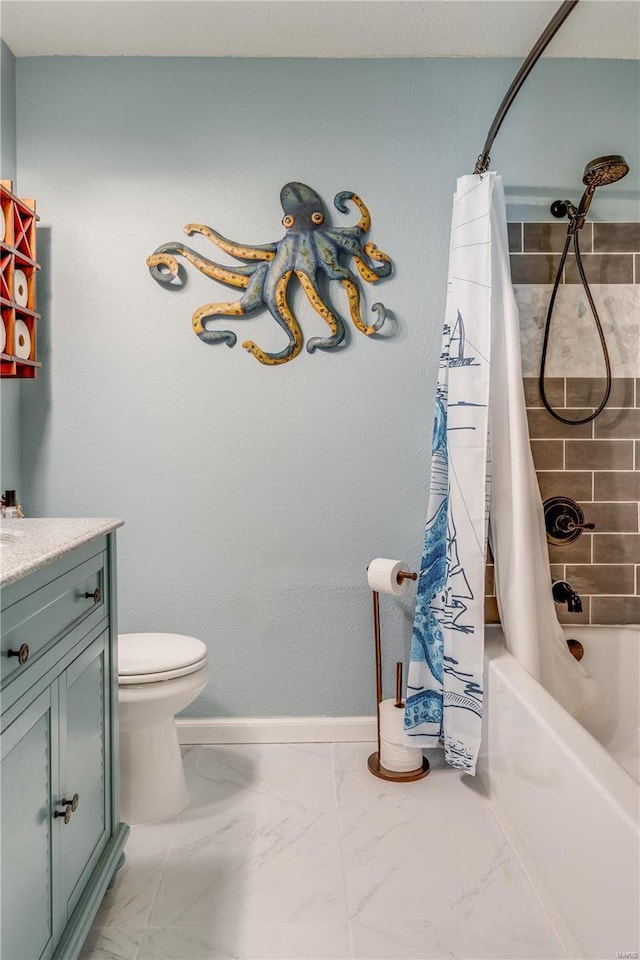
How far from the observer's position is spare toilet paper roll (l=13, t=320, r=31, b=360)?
7.09ft

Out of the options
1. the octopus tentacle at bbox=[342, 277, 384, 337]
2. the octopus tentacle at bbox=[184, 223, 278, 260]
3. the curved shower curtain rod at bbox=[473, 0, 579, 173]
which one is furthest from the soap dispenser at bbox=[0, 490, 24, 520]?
the curved shower curtain rod at bbox=[473, 0, 579, 173]

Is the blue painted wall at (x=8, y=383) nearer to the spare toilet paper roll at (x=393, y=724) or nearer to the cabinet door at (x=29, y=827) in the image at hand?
the cabinet door at (x=29, y=827)

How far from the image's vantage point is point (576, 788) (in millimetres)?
1432

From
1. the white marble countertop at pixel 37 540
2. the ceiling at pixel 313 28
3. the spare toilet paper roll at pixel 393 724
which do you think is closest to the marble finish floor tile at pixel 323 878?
the spare toilet paper roll at pixel 393 724

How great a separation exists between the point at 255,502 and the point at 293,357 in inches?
21.2

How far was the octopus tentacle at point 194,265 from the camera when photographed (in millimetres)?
2439

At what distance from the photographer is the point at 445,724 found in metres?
2.18

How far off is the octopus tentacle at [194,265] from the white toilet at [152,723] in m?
1.27

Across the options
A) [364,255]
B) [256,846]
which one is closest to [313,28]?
[364,255]

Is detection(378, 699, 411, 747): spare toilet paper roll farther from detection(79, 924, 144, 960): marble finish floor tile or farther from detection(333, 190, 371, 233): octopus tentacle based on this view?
detection(333, 190, 371, 233): octopus tentacle

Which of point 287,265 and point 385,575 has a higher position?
point 287,265

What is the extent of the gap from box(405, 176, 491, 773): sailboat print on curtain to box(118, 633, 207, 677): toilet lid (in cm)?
73

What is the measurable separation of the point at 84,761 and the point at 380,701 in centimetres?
124

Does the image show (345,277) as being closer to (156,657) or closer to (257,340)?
(257,340)
